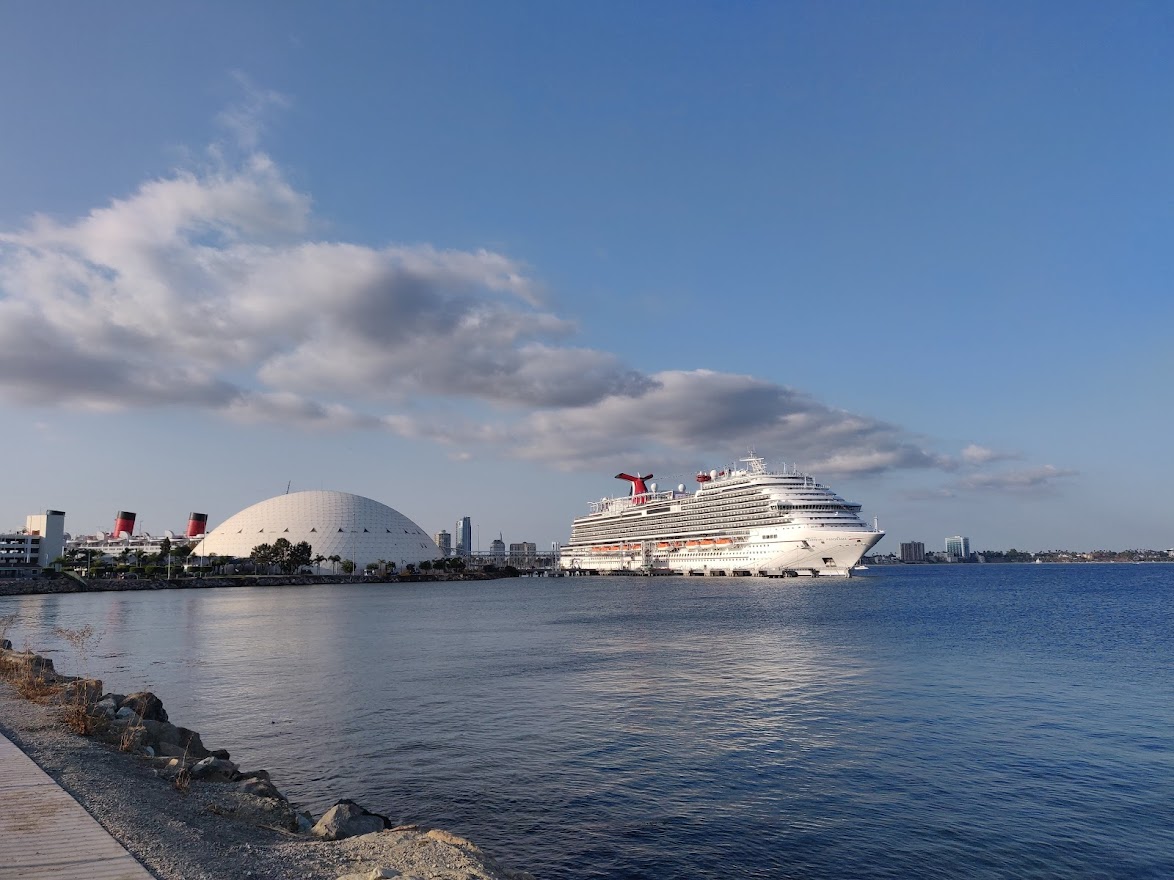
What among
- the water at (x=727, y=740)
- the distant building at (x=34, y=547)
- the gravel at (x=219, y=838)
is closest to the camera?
the gravel at (x=219, y=838)

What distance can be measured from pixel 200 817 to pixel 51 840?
2.90 m

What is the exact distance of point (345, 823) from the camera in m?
11.7

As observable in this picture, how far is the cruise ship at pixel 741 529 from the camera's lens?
106m

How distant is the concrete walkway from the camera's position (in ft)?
25.4

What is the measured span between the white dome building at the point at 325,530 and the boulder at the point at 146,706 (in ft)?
539

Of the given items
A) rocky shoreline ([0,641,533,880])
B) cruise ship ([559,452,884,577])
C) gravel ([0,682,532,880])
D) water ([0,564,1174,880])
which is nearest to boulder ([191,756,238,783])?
rocky shoreline ([0,641,533,880])

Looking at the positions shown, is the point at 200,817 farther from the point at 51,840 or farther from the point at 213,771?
the point at 213,771

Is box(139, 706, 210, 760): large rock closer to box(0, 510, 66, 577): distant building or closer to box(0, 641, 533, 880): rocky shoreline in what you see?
box(0, 641, 533, 880): rocky shoreline

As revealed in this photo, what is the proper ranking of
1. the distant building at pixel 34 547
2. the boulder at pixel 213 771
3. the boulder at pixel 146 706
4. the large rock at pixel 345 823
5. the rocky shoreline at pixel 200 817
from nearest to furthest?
the rocky shoreline at pixel 200 817
the large rock at pixel 345 823
the boulder at pixel 213 771
the boulder at pixel 146 706
the distant building at pixel 34 547

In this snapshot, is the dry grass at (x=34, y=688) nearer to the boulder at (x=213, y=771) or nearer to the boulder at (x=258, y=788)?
the boulder at (x=213, y=771)

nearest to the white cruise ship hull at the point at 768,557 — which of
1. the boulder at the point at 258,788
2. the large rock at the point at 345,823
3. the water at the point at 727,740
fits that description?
the water at the point at 727,740

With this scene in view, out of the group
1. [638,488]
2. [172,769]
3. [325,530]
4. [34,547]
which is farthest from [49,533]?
[172,769]

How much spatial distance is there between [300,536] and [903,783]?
180269 millimetres

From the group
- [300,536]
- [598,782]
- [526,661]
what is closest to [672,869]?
[598,782]
